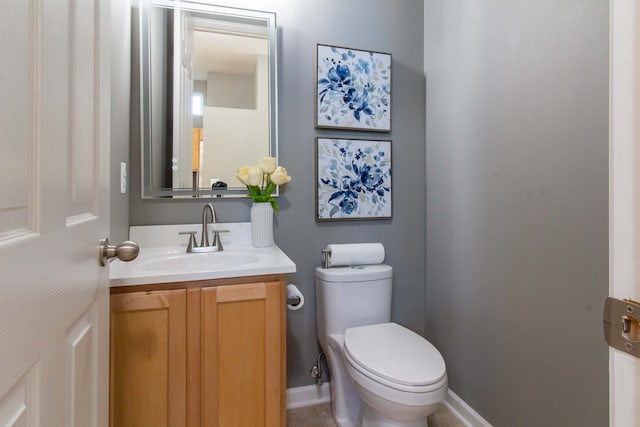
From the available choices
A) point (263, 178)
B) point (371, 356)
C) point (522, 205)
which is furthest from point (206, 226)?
point (522, 205)

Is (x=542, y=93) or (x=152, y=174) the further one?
(x=152, y=174)

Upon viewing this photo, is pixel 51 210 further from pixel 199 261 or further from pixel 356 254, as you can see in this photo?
pixel 356 254

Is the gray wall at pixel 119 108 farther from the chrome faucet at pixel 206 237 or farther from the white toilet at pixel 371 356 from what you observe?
the white toilet at pixel 371 356

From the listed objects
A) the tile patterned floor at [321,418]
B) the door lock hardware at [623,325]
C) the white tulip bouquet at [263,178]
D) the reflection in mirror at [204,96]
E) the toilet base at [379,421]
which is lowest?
the tile patterned floor at [321,418]

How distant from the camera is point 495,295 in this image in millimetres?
1400

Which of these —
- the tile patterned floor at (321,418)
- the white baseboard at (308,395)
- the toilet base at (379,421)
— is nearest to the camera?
the toilet base at (379,421)

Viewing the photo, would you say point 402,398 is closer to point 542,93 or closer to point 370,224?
point 370,224

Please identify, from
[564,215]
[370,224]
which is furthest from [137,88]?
[564,215]

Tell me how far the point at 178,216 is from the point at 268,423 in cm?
95

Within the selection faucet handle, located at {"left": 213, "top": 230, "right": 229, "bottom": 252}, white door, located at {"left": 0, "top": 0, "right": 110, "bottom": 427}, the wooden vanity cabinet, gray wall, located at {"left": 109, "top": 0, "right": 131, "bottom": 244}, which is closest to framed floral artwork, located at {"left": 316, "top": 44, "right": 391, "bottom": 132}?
faucet handle, located at {"left": 213, "top": 230, "right": 229, "bottom": 252}

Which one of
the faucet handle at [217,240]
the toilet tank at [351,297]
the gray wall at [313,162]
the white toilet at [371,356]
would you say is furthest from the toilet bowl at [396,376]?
the faucet handle at [217,240]

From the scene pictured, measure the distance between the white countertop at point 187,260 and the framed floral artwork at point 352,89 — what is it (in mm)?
722

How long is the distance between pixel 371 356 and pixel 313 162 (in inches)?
38.0

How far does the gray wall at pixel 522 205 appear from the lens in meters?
1.05
